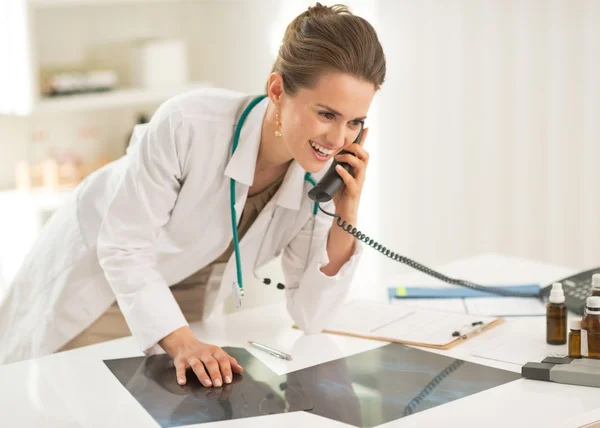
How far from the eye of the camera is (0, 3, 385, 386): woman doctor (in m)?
1.66

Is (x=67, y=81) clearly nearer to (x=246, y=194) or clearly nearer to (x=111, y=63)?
(x=111, y=63)

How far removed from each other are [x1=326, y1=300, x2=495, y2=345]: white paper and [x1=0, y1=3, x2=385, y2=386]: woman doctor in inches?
3.8

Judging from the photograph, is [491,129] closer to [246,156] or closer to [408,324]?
[408,324]

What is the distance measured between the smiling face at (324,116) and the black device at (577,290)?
687 mm

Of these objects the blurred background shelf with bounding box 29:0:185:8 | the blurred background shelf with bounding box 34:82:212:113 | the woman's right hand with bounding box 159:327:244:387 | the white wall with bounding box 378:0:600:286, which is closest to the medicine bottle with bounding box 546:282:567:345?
the woman's right hand with bounding box 159:327:244:387

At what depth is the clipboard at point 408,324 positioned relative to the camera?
1.79 m

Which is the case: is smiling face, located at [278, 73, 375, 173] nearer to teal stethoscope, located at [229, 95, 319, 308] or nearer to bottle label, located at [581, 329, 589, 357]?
teal stethoscope, located at [229, 95, 319, 308]

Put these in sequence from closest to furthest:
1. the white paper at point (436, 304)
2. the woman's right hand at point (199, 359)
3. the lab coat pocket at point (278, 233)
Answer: the woman's right hand at point (199, 359) → the lab coat pocket at point (278, 233) → the white paper at point (436, 304)

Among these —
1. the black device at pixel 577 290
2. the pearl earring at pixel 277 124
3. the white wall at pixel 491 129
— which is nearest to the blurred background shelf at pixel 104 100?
the white wall at pixel 491 129

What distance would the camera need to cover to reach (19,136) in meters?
3.52

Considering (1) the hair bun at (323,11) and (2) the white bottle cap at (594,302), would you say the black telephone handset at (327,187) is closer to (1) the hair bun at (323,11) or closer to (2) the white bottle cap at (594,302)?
(1) the hair bun at (323,11)

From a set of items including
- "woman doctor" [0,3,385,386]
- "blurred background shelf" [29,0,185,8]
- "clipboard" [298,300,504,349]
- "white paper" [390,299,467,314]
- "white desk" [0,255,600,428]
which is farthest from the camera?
"blurred background shelf" [29,0,185,8]

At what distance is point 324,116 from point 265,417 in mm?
613

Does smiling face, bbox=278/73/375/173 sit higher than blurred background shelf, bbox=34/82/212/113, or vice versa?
smiling face, bbox=278/73/375/173
